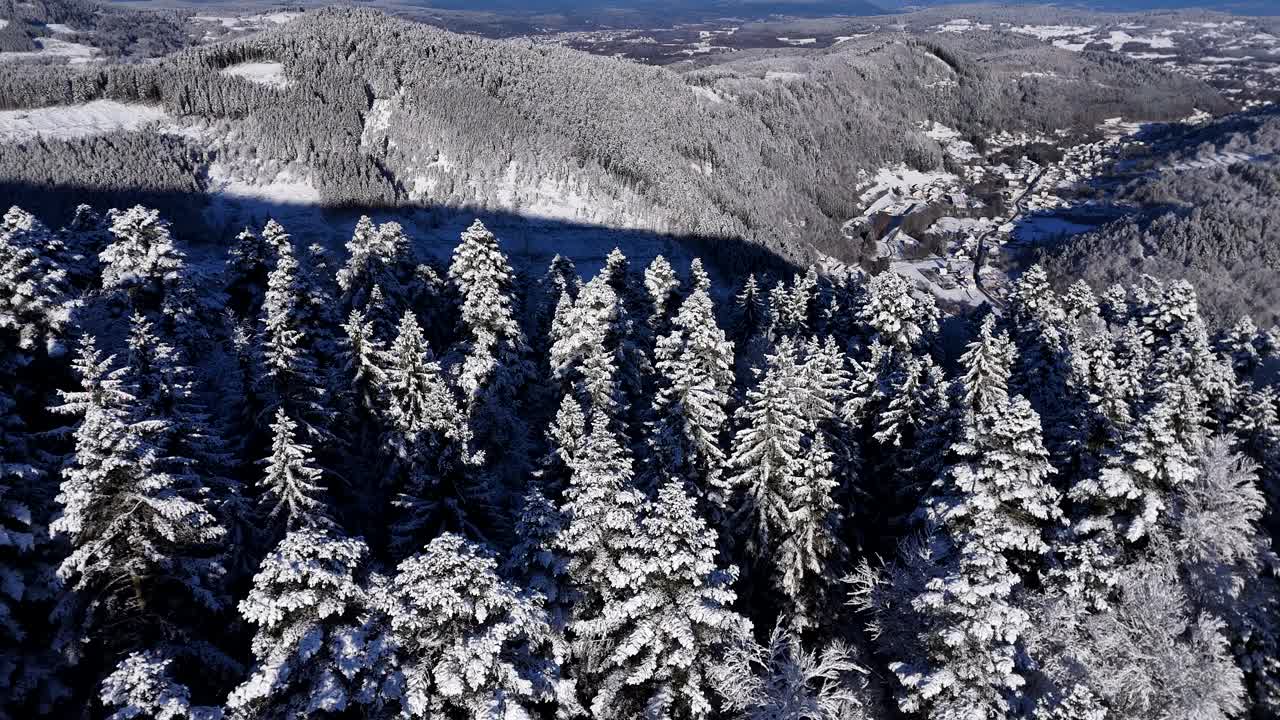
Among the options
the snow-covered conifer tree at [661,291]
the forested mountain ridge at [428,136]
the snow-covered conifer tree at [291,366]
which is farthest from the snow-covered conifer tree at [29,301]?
the forested mountain ridge at [428,136]

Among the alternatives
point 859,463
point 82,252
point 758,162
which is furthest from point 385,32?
point 859,463

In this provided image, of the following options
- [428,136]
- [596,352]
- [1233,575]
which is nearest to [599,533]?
[596,352]

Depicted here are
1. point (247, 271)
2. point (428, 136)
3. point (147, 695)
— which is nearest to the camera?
point (147, 695)

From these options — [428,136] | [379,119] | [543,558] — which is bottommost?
[543,558]

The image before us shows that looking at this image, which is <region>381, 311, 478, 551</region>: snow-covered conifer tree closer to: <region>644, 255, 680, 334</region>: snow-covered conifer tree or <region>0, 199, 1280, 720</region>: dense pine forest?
<region>0, 199, 1280, 720</region>: dense pine forest

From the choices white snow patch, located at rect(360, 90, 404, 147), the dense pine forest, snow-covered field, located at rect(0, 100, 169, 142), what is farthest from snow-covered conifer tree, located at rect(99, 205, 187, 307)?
white snow patch, located at rect(360, 90, 404, 147)

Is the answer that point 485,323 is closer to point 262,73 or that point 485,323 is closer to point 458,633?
point 458,633

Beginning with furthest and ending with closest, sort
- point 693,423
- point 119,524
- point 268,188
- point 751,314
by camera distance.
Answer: point 268,188, point 751,314, point 693,423, point 119,524
